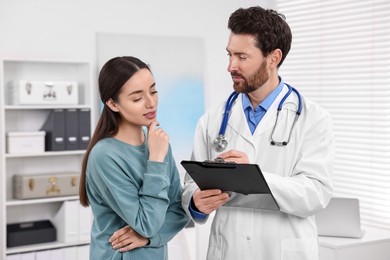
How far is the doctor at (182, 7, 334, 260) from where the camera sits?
1753 mm

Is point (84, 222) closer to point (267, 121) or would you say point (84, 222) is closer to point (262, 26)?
point (267, 121)

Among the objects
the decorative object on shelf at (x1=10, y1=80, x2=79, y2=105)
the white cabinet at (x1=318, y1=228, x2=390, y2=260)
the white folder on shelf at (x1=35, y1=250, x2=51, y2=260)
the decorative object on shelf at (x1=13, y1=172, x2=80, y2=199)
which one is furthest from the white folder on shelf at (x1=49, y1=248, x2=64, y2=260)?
the white cabinet at (x1=318, y1=228, x2=390, y2=260)

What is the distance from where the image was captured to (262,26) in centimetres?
185

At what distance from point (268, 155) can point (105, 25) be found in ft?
9.86

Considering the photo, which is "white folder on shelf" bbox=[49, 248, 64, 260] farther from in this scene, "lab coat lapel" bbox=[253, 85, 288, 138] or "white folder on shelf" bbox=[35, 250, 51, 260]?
"lab coat lapel" bbox=[253, 85, 288, 138]

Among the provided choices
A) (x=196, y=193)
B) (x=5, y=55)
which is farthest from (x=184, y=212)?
(x=5, y=55)

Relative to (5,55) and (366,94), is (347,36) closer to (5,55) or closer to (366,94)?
(366,94)

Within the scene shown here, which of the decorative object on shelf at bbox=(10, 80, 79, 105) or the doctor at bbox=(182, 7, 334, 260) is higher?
the decorative object on shelf at bbox=(10, 80, 79, 105)

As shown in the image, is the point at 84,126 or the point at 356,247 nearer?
the point at 356,247

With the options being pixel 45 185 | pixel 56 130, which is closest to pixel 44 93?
pixel 56 130

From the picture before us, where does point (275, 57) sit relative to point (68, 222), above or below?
above

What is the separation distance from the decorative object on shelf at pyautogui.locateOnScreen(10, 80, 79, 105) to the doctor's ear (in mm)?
2510

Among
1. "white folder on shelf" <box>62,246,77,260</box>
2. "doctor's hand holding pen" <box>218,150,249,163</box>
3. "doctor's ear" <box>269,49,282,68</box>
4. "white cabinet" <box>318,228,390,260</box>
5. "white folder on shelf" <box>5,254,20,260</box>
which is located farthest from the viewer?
"white folder on shelf" <box>62,246,77,260</box>

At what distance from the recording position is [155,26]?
4.78 metres
